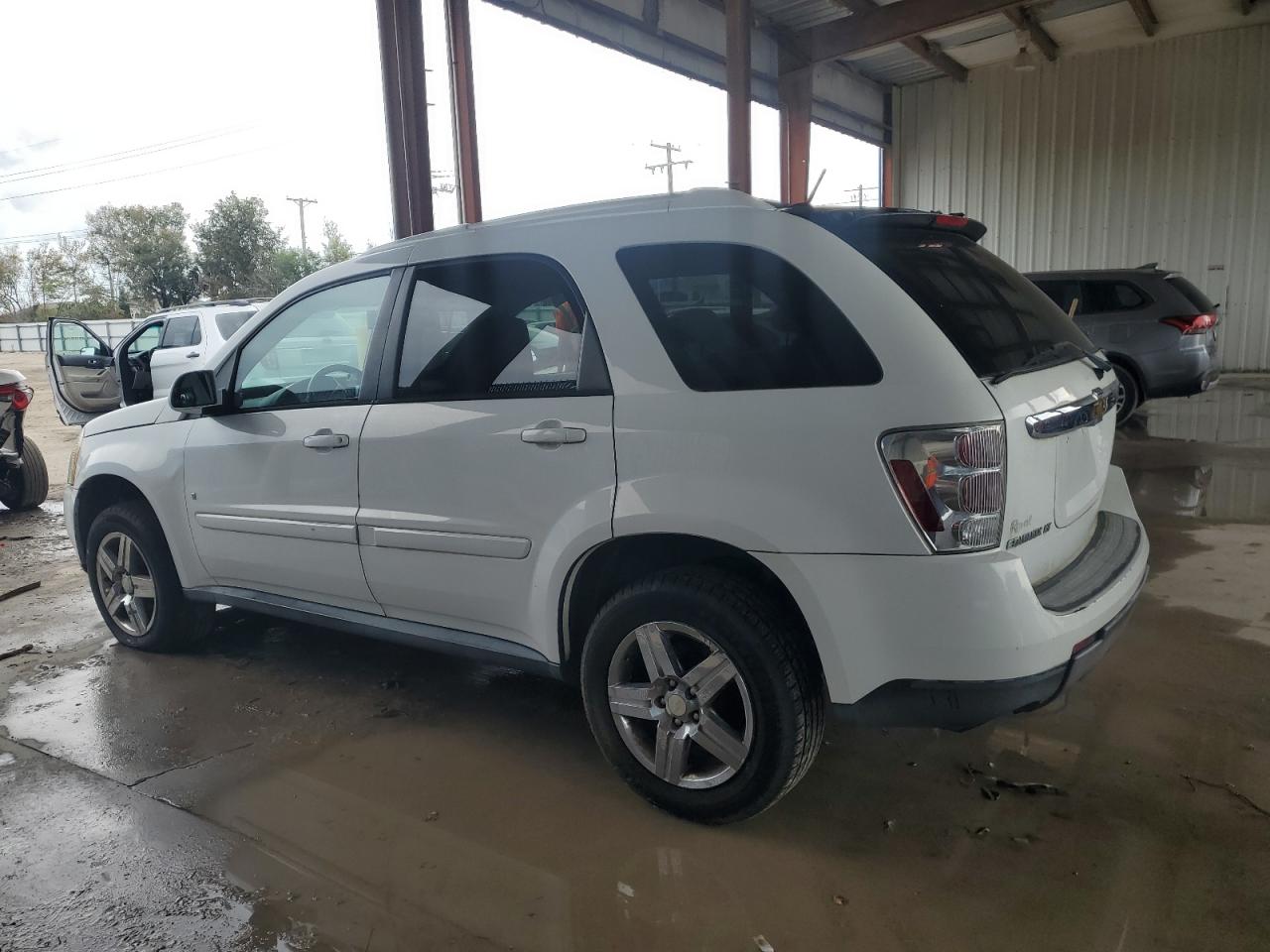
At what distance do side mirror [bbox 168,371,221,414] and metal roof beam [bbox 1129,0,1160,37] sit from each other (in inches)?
556

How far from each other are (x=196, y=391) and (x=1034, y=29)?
14.8 metres

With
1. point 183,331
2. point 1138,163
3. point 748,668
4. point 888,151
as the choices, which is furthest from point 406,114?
point 1138,163

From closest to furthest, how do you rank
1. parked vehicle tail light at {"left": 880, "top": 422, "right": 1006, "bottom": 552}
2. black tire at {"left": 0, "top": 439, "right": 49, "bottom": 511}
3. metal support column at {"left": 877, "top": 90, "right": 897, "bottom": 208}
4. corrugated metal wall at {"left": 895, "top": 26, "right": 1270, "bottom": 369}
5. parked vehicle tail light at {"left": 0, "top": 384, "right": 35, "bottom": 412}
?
parked vehicle tail light at {"left": 880, "top": 422, "right": 1006, "bottom": 552} < parked vehicle tail light at {"left": 0, "top": 384, "right": 35, "bottom": 412} < black tire at {"left": 0, "top": 439, "right": 49, "bottom": 511} < corrugated metal wall at {"left": 895, "top": 26, "right": 1270, "bottom": 369} < metal support column at {"left": 877, "top": 90, "right": 897, "bottom": 208}

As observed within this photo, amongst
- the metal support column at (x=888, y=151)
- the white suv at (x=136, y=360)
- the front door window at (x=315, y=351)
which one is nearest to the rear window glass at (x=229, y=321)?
the white suv at (x=136, y=360)

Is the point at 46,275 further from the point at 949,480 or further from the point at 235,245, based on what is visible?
the point at 949,480

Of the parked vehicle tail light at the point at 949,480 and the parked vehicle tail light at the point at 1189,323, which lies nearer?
the parked vehicle tail light at the point at 949,480

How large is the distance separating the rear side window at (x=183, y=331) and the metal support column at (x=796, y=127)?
326 inches

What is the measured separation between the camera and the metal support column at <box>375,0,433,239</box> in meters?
8.34

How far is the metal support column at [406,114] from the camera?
834 cm

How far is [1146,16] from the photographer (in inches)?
541

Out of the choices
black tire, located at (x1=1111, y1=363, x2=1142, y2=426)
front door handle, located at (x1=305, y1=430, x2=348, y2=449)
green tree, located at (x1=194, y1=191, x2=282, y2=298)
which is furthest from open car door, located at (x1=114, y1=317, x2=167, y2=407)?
green tree, located at (x1=194, y1=191, x2=282, y2=298)

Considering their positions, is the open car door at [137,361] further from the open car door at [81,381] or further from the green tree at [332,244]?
the green tree at [332,244]

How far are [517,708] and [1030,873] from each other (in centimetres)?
180

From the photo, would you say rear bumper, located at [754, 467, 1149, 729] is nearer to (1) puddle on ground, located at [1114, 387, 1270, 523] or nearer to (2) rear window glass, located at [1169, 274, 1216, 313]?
(1) puddle on ground, located at [1114, 387, 1270, 523]
